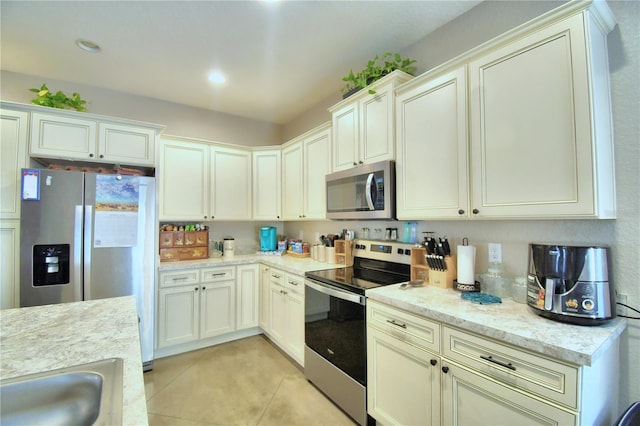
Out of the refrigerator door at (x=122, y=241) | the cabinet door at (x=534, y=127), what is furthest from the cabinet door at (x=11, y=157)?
the cabinet door at (x=534, y=127)

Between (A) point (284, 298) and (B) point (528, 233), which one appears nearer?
(B) point (528, 233)

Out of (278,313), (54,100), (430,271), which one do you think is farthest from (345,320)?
(54,100)

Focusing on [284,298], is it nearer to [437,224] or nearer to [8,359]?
[437,224]

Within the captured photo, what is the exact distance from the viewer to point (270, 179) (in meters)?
3.57

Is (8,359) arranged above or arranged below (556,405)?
above

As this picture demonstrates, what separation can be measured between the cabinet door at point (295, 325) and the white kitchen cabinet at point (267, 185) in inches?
48.7

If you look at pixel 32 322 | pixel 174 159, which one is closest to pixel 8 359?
pixel 32 322

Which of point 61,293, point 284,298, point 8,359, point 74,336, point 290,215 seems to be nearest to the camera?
point 8,359

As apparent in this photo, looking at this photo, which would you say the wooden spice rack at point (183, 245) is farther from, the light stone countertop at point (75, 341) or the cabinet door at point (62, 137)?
the light stone countertop at point (75, 341)

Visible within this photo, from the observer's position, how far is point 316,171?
2.97 meters

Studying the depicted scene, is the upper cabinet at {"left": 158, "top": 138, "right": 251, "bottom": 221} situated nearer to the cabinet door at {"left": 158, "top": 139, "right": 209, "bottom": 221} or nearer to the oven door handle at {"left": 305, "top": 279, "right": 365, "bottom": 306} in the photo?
the cabinet door at {"left": 158, "top": 139, "right": 209, "bottom": 221}

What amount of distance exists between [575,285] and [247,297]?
2.85 meters

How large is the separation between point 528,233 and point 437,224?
57 cm

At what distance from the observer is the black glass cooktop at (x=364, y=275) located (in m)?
1.97
